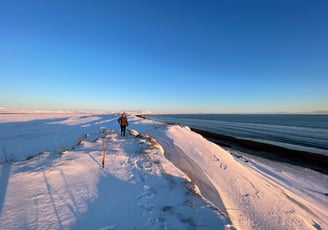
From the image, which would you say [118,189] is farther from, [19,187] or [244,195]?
[244,195]

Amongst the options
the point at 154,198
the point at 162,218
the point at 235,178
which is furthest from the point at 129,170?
the point at 235,178

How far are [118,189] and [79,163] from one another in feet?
8.42

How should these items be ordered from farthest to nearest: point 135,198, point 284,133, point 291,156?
point 284,133, point 291,156, point 135,198

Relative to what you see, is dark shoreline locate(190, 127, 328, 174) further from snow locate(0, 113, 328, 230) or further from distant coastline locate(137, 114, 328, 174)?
snow locate(0, 113, 328, 230)

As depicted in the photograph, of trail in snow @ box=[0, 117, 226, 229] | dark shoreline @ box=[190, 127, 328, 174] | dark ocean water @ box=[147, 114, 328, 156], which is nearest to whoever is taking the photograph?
trail in snow @ box=[0, 117, 226, 229]

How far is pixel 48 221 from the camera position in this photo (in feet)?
12.6

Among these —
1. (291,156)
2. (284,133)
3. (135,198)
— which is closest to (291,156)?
(291,156)

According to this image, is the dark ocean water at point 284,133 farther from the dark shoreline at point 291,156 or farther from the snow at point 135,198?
the snow at point 135,198

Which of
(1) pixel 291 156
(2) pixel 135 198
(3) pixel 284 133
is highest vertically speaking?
(2) pixel 135 198

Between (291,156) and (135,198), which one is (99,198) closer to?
(135,198)

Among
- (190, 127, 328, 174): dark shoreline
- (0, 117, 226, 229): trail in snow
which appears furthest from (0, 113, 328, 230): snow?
(190, 127, 328, 174): dark shoreline

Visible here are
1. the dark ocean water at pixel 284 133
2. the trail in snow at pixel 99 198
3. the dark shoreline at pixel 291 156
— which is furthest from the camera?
the dark ocean water at pixel 284 133

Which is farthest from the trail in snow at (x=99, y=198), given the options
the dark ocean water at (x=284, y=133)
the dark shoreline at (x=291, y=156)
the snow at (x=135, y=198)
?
the dark ocean water at (x=284, y=133)

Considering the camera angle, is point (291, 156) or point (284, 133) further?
point (284, 133)
